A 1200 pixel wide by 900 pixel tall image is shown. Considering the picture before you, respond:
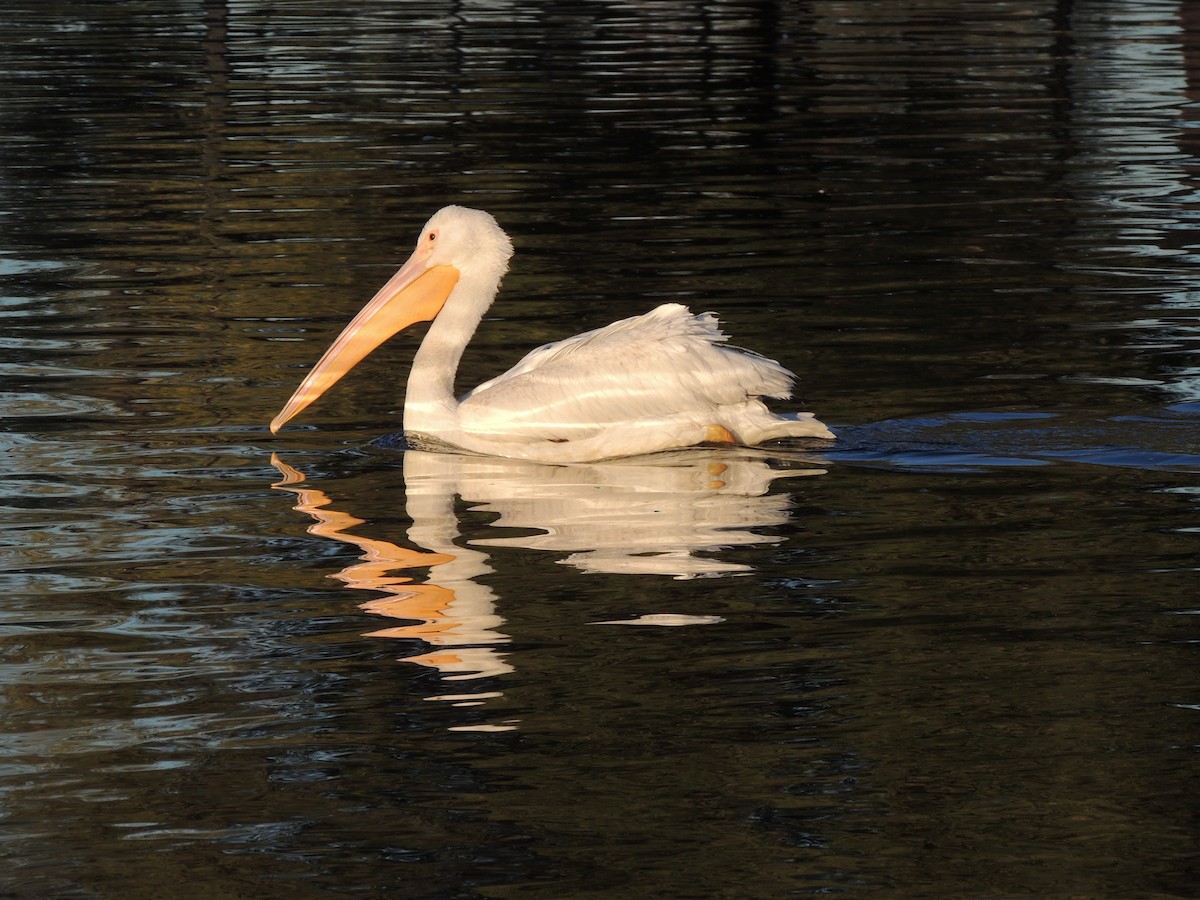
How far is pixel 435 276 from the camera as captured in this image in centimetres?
888

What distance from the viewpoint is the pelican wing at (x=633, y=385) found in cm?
793

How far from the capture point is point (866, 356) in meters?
9.53

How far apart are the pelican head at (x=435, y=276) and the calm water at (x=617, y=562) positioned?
386mm

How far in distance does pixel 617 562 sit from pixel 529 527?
621 mm

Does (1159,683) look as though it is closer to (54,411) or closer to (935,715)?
(935,715)

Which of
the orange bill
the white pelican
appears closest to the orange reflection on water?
the white pelican

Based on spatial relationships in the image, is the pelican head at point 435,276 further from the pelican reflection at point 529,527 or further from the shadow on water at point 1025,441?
the shadow on water at point 1025,441

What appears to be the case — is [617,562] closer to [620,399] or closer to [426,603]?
[426,603]

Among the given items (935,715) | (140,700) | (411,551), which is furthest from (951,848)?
(411,551)

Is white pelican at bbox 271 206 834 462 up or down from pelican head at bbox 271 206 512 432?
down

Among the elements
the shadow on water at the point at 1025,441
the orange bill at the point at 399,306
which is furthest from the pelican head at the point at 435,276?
the shadow on water at the point at 1025,441

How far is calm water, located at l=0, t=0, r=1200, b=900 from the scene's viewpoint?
451 centimetres

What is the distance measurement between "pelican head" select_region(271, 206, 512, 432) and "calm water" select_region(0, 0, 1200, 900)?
39 centimetres

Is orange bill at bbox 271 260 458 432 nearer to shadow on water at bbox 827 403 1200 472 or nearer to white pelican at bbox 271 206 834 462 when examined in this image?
white pelican at bbox 271 206 834 462
